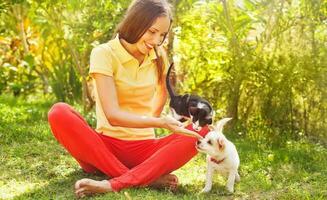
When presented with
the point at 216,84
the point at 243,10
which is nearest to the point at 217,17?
the point at 243,10

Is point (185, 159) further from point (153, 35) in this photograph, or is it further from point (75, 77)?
point (75, 77)

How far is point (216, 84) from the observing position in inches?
241

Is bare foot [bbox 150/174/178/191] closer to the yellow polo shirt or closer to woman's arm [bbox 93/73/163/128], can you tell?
the yellow polo shirt

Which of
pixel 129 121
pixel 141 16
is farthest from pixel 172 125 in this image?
pixel 141 16

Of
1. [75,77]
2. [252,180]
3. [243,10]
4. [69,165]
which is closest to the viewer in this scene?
[252,180]

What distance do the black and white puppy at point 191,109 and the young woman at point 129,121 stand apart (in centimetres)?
64

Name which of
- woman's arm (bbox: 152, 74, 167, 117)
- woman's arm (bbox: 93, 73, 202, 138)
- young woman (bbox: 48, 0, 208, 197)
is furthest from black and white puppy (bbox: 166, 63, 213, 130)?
woman's arm (bbox: 93, 73, 202, 138)

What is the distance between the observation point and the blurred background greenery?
542 centimetres

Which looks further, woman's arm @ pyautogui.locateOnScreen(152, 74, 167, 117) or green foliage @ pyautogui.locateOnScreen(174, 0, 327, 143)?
green foliage @ pyautogui.locateOnScreen(174, 0, 327, 143)

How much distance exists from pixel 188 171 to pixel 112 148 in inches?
33.3

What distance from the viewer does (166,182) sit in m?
3.96

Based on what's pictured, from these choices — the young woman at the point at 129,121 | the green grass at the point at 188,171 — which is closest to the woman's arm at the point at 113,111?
the young woman at the point at 129,121

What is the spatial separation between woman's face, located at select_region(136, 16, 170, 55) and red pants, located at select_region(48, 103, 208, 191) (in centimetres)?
60

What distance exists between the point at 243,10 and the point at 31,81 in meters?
4.11
